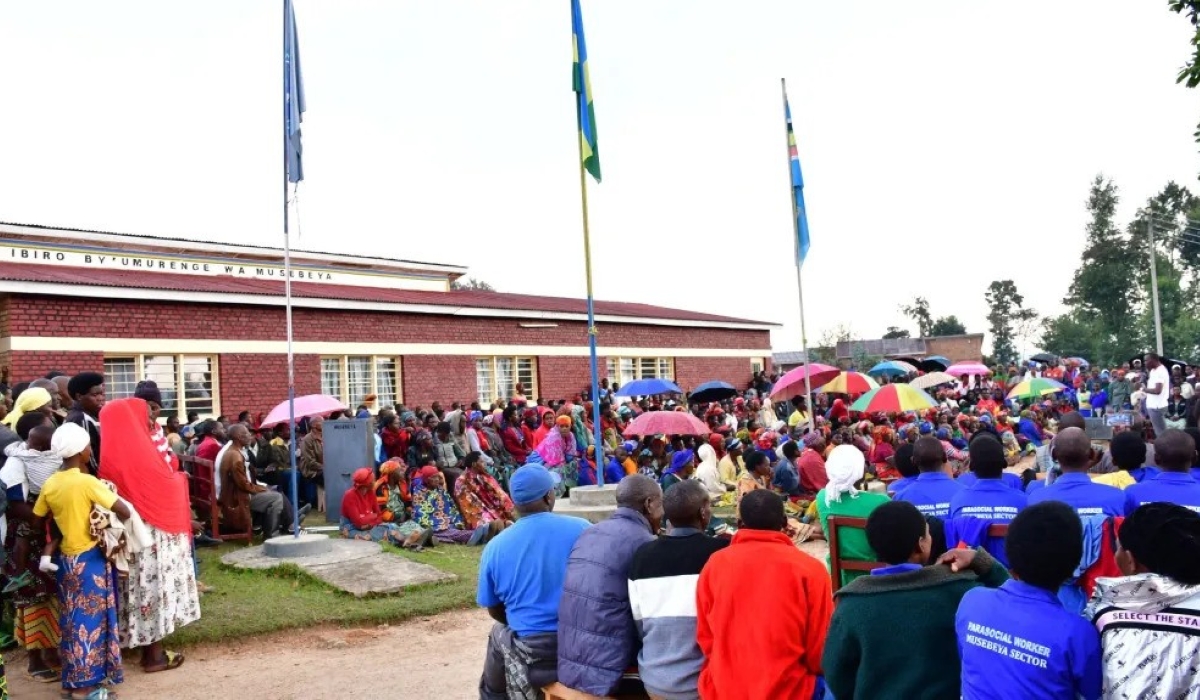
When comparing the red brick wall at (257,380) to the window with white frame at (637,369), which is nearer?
the red brick wall at (257,380)

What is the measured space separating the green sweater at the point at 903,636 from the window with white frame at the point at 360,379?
1613 cm

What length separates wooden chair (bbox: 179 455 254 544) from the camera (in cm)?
1006

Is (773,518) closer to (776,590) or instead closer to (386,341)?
(776,590)

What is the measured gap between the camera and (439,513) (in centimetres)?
1094

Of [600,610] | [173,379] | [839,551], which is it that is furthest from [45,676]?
[173,379]

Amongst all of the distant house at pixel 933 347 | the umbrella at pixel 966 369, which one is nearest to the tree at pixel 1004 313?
the distant house at pixel 933 347

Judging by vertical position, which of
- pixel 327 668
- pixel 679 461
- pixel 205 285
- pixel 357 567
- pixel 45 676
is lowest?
pixel 327 668

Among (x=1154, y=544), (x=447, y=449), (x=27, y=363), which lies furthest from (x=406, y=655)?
(x=27, y=363)

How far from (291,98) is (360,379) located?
33.6ft

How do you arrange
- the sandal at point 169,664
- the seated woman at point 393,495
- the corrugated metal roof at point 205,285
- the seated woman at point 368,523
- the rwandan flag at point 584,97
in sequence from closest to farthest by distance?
the sandal at point 169,664 → the rwandan flag at point 584,97 → the seated woman at point 368,523 → the seated woman at point 393,495 → the corrugated metal roof at point 205,285

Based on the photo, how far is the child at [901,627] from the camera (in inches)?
113

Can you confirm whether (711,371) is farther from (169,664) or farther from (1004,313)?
(1004,313)

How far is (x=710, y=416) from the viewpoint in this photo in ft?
60.5

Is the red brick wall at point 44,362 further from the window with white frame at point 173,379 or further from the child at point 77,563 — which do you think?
the child at point 77,563
